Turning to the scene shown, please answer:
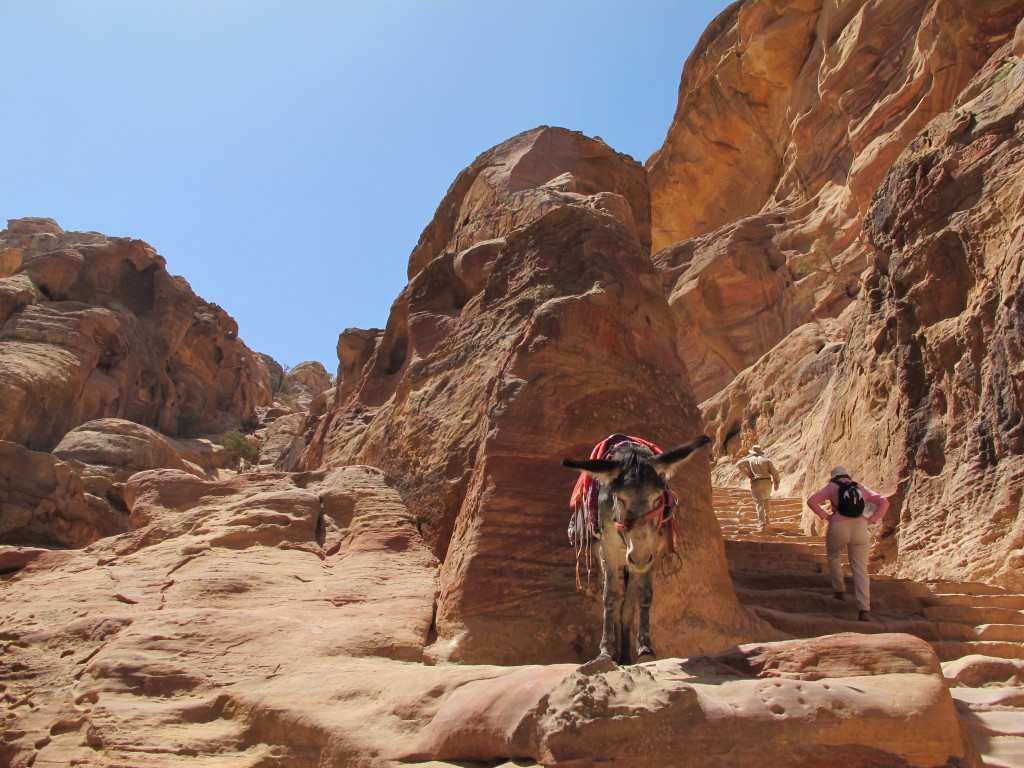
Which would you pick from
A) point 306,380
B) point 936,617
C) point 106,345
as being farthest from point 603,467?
point 306,380

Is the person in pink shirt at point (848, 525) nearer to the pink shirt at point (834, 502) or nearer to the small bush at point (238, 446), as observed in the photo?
the pink shirt at point (834, 502)

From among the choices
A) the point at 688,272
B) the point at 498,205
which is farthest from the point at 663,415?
the point at 688,272

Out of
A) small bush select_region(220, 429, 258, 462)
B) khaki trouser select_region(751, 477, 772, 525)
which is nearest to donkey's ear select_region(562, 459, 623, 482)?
khaki trouser select_region(751, 477, 772, 525)

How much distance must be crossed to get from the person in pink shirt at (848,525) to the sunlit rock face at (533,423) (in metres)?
1.66

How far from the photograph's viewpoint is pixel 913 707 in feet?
13.4

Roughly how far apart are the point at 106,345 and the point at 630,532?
42.4 meters

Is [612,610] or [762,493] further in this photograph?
[762,493]

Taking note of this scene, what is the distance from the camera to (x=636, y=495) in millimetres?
5828

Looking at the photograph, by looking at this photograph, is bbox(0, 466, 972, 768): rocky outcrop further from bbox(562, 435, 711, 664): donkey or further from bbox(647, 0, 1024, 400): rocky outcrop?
bbox(647, 0, 1024, 400): rocky outcrop

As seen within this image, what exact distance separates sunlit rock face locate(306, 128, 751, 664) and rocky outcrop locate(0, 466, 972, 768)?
65 centimetres

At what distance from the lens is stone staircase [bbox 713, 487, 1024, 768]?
5871 mm

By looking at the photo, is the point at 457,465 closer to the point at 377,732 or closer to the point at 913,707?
the point at 377,732

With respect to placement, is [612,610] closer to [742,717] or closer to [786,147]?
[742,717]

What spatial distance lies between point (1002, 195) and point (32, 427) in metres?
36.0
